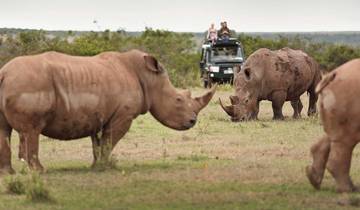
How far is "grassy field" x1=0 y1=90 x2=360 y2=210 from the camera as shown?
1109 centimetres

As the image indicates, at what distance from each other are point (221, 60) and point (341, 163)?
2890 centimetres

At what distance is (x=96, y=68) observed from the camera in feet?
45.9

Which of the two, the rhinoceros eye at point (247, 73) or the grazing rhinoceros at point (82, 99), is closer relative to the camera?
the grazing rhinoceros at point (82, 99)

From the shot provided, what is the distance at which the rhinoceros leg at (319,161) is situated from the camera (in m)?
11.8

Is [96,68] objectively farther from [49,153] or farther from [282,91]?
[282,91]

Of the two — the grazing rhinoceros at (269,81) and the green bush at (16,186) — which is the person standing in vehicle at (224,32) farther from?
the green bush at (16,186)

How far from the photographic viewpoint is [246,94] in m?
22.5

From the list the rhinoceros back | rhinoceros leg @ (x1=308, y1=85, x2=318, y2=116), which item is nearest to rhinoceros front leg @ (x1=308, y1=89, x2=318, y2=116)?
rhinoceros leg @ (x1=308, y1=85, x2=318, y2=116)

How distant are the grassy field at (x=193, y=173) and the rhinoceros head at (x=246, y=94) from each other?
188 centimetres

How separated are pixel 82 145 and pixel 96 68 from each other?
3.79 m

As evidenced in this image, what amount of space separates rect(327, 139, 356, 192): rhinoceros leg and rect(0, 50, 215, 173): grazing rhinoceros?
11.8ft

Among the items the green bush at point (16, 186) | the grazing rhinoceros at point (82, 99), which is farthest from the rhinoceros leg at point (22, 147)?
the green bush at point (16, 186)

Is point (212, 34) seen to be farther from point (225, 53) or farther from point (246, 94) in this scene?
point (246, 94)

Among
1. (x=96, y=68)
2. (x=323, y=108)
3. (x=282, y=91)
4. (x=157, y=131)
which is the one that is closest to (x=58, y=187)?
(x=96, y=68)
